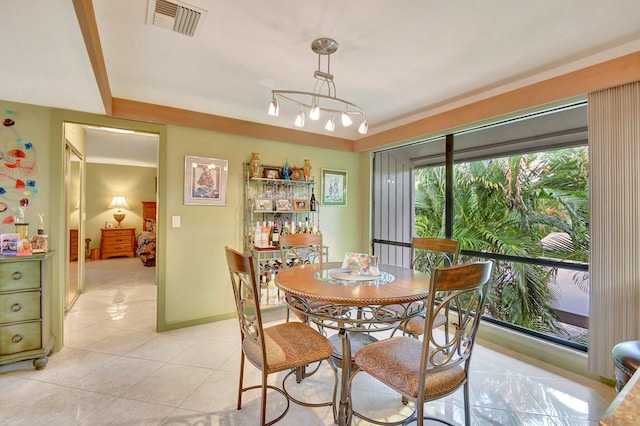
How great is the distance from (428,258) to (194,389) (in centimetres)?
255

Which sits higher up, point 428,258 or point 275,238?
point 275,238

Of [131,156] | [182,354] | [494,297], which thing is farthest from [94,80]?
[131,156]

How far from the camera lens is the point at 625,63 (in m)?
2.01

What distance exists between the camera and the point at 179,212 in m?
3.14

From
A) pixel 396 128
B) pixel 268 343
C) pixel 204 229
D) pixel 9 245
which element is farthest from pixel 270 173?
pixel 9 245

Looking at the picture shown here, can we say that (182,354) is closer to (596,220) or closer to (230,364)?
(230,364)

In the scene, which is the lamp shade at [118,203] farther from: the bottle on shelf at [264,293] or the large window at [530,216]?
the large window at [530,216]

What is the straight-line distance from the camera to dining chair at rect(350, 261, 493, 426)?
130 centimetres

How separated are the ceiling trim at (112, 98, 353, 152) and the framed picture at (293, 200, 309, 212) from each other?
2.57 feet

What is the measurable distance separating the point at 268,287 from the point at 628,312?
119 inches

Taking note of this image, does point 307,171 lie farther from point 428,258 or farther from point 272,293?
point 428,258

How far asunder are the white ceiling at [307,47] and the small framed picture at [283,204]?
1.27 meters

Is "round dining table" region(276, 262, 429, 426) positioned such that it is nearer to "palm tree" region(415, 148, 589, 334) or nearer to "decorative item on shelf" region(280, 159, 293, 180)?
"palm tree" region(415, 148, 589, 334)

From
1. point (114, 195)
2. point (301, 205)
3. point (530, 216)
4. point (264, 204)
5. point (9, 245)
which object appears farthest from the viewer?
point (114, 195)
